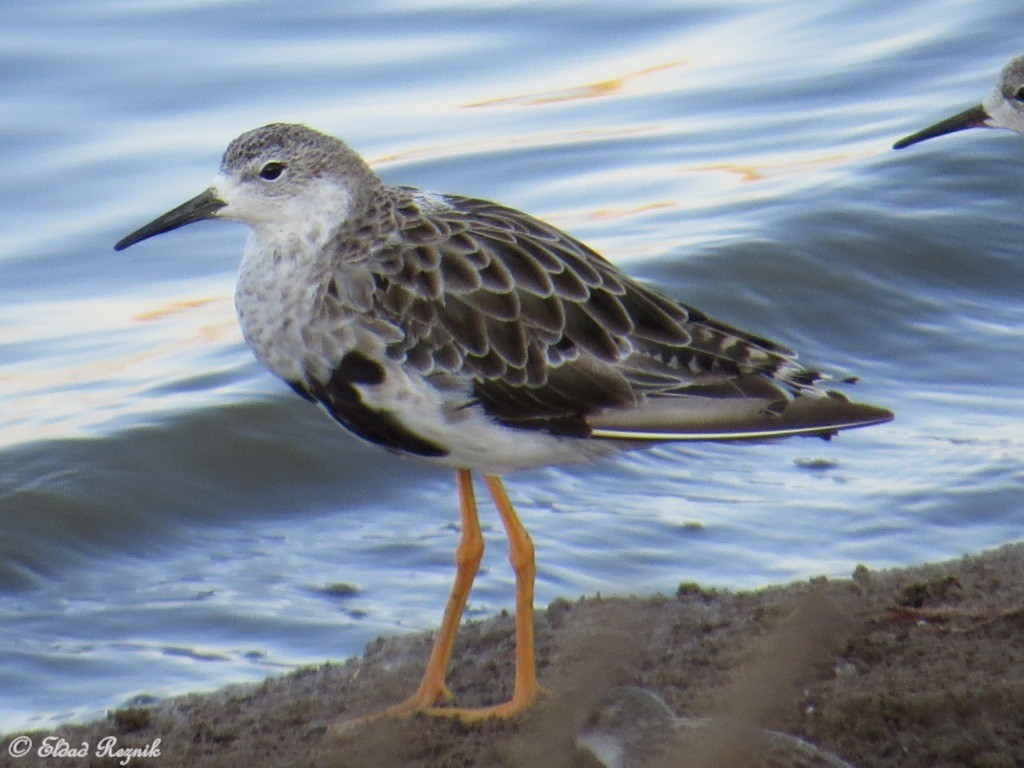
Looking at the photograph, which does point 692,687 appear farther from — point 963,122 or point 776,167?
point 776,167

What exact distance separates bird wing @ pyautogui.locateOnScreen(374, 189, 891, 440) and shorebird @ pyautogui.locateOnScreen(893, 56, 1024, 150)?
3795mm

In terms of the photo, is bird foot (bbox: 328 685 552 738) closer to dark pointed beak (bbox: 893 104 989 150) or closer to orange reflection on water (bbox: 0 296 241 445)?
orange reflection on water (bbox: 0 296 241 445)

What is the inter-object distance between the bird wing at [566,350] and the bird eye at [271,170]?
19.8 inches

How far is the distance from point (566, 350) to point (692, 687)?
138 cm

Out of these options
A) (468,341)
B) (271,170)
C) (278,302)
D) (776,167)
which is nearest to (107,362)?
(271,170)

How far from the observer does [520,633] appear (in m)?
7.30

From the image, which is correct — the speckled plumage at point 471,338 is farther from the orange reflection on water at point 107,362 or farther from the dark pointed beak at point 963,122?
the orange reflection on water at point 107,362

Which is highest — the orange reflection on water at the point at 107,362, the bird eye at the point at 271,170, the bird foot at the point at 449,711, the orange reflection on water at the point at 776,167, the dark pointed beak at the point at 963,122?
the bird eye at the point at 271,170

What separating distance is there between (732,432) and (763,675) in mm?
3732

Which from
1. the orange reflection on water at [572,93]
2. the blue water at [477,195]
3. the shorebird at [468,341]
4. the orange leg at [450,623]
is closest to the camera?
the shorebird at [468,341]

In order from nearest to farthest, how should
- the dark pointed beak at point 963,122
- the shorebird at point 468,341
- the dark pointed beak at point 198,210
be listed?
the shorebird at point 468,341, the dark pointed beak at point 198,210, the dark pointed beak at point 963,122

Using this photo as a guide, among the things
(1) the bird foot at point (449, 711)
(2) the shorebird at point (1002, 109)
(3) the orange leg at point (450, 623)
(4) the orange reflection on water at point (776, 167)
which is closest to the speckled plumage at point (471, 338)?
(3) the orange leg at point (450, 623)

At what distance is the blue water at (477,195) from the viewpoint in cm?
944

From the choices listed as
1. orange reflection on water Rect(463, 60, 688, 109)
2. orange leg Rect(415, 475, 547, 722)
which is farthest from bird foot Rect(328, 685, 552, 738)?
orange reflection on water Rect(463, 60, 688, 109)
